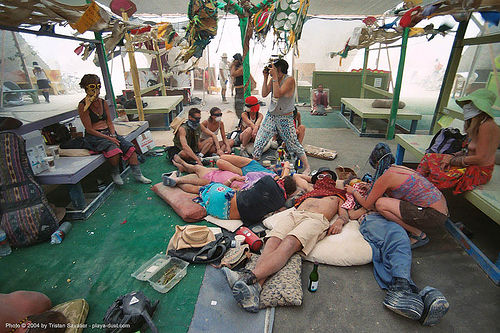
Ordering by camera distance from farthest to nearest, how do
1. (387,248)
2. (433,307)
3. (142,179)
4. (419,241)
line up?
(142,179), (419,241), (387,248), (433,307)

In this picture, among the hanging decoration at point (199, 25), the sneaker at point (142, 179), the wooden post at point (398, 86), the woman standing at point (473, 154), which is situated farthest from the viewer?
the wooden post at point (398, 86)

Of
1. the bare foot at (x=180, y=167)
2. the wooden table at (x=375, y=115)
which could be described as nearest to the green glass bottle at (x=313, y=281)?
the bare foot at (x=180, y=167)

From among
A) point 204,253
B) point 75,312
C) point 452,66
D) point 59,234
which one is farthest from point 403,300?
point 452,66

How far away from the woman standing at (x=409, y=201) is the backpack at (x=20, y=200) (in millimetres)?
3972

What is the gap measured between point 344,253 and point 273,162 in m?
2.76

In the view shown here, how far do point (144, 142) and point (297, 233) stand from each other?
444 cm

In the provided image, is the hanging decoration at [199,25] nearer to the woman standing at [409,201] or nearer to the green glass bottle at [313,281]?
the woman standing at [409,201]

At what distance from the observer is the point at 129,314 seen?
2045 millimetres

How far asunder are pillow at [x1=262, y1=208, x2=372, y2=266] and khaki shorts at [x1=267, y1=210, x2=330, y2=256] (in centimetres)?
9

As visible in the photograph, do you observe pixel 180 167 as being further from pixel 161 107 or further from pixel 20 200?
pixel 161 107

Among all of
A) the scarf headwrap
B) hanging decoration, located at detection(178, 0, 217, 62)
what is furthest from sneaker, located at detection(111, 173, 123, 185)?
the scarf headwrap

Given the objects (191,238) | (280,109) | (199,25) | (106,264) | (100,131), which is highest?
(199,25)

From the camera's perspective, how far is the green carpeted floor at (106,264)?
2355 millimetres

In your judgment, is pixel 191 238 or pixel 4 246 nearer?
pixel 191 238
